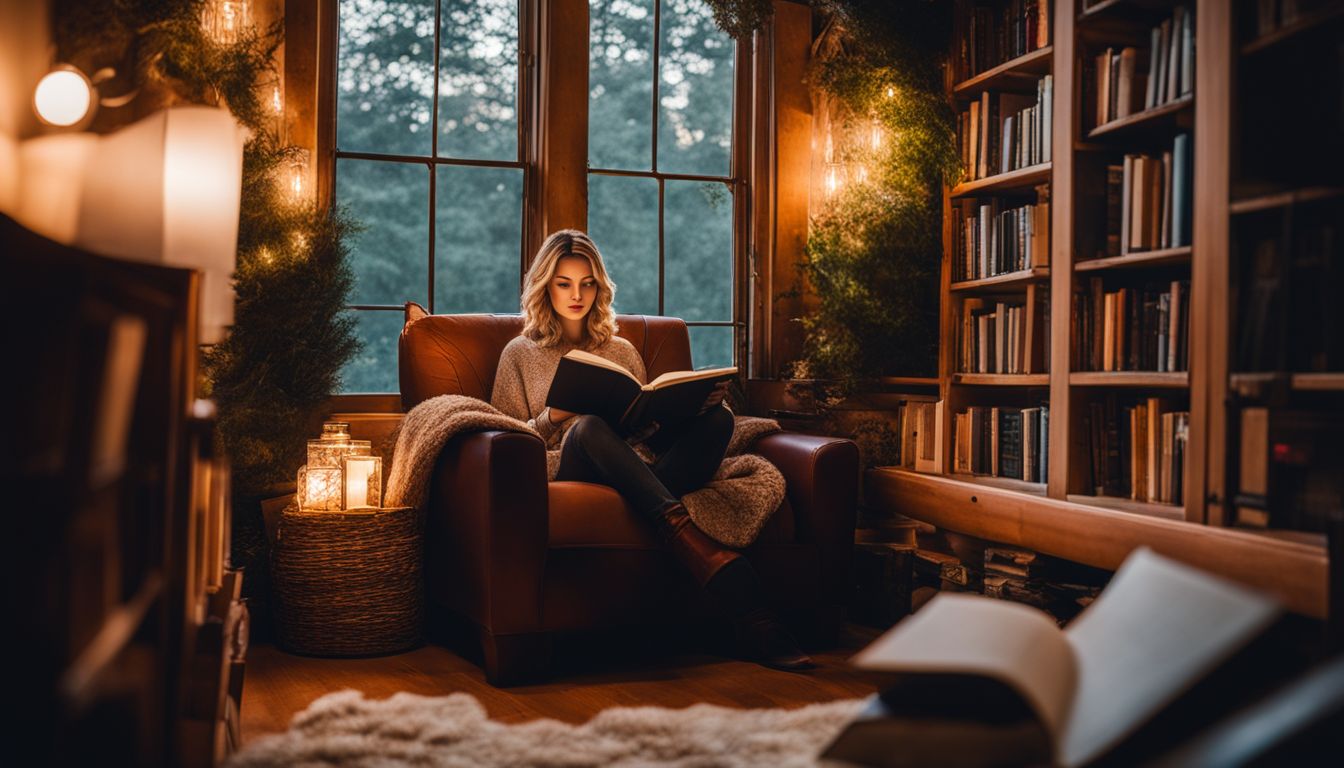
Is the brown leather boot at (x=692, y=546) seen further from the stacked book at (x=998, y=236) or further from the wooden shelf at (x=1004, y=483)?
the stacked book at (x=998, y=236)

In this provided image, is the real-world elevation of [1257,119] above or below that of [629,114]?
below

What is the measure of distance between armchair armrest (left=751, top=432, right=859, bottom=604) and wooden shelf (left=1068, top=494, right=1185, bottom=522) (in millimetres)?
566

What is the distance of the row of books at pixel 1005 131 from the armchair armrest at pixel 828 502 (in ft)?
3.27

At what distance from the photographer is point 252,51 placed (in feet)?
9.66

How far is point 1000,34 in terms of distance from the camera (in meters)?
3.20

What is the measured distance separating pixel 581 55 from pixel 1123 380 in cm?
215

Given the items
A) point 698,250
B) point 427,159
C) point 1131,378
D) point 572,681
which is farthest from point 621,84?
point 572,681

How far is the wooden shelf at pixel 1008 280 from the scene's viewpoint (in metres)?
2.95

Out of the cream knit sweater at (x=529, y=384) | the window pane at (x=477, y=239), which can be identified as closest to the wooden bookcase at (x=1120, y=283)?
the cream knit sweater at (x=529, y=384)

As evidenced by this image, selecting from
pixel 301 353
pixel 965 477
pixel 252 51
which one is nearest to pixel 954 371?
pixel 965 477

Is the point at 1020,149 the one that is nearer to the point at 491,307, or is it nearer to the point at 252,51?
the point at 491,307

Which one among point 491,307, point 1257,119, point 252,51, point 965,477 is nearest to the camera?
point 1257,119

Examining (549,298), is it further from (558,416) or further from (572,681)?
(572,681)

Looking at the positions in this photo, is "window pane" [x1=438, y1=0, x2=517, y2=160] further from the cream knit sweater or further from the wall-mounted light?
the wall-mounted light
